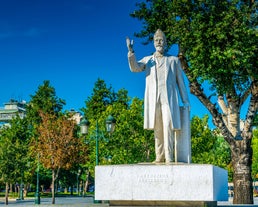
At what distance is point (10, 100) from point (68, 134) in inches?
3116

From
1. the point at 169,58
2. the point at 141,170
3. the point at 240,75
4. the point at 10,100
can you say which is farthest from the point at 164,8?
the point at 10,100

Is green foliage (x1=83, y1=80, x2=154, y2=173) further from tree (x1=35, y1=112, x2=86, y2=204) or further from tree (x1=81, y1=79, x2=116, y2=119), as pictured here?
tree (x1=81, y1=79, x2=116, y2=119)

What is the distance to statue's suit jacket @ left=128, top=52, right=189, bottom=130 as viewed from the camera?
453 inches

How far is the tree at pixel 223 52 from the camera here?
2009cm

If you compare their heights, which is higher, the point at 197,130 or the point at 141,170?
the point at 197,130

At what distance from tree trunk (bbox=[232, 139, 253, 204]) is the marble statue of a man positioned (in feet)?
37.3

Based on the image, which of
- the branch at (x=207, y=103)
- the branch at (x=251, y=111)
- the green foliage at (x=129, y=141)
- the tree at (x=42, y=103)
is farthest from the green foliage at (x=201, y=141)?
the tree at (x=42, y=103)

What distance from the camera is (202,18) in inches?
821

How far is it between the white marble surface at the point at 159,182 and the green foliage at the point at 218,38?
9.97 meters

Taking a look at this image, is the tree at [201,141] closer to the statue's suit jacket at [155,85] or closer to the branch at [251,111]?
the branch at [251,111]

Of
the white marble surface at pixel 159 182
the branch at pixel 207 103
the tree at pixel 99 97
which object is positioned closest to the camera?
the white marble surface at pixel 159 182

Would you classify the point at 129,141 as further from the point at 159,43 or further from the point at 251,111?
the point at 159,43

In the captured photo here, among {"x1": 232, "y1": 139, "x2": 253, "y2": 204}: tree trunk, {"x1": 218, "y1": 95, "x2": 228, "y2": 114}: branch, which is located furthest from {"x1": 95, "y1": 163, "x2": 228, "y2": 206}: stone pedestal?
{"x1": 218, "y1": 95, "x2": 228, "y2": 114}: branch

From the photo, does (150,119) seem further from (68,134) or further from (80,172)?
(80,172)
